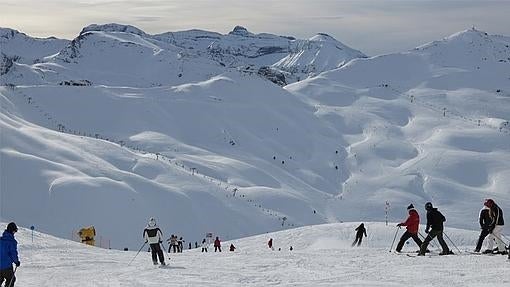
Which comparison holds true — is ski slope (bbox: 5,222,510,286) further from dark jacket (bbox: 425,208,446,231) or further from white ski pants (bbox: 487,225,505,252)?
dark jacket (bbox: 425,208,446,231)

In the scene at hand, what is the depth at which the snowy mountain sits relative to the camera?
158 ft

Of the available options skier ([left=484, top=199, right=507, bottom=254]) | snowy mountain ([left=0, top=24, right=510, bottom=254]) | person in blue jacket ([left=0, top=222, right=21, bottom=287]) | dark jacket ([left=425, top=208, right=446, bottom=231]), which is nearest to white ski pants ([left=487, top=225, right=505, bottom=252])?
skier ([left=484, top=199, right=507, bottom=254])

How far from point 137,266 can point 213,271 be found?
2.67 m

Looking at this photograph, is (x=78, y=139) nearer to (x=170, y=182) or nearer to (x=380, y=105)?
(x=170, y=182)

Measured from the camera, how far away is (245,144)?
287 feet

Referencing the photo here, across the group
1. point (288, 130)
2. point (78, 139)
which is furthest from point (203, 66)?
point (78, 139)

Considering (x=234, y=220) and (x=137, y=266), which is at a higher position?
(x=234, y=220)

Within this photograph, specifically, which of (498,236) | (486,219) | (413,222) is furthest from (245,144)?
(498,236)

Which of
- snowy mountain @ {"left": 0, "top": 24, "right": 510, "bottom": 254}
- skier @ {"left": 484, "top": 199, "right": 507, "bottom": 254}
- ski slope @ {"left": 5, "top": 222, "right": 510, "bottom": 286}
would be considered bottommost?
ski slope @ {"left": 5, "top": 222, "right": 510, "bottom": 286}

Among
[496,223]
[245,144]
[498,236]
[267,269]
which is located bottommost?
[267,269]

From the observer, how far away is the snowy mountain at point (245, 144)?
4803cm

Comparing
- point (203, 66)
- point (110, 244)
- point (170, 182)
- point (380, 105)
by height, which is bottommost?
point (110, 244)

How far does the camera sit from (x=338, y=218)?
198 ft

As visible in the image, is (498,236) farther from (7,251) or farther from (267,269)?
(7,251)
